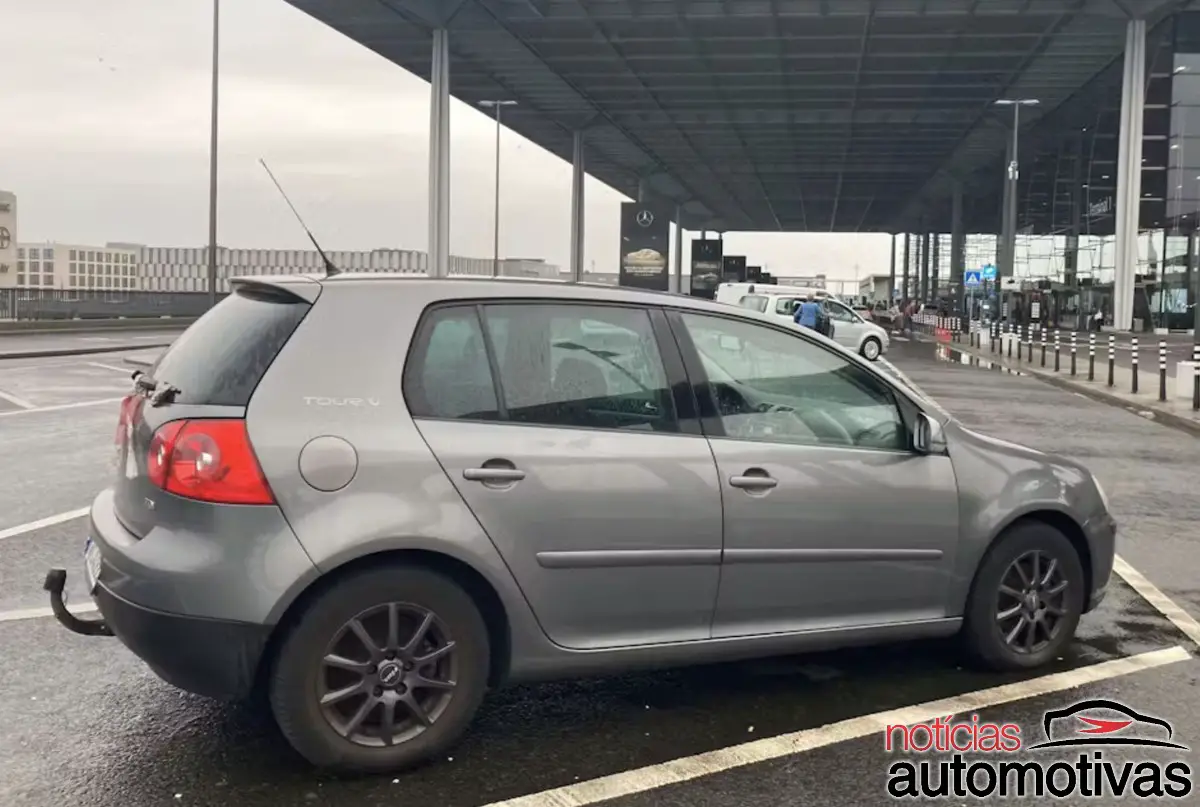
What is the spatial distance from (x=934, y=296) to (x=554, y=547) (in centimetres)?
8881

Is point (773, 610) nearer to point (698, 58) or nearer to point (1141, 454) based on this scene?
point (1141, 454)

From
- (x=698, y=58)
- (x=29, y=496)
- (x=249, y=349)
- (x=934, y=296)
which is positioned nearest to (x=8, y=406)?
(x=29, y=496)

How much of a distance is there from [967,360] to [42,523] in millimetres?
27840

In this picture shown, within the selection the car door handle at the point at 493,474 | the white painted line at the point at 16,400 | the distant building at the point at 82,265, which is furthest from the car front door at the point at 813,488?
the distant building at the point at 82,265

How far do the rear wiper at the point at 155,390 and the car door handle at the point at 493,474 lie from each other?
3.37 feet

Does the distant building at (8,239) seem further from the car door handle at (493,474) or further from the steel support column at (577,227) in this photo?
the car door handle at (493,474)

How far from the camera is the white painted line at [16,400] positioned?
1474 cm

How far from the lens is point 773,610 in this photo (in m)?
4.27

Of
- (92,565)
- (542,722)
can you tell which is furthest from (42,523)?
(542,722)

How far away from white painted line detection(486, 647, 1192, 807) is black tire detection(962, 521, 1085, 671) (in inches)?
4.9

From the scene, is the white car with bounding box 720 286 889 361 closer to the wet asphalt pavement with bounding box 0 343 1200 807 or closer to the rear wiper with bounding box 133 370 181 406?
the wet asphalt pavement with bounding box 0 343 1200 807

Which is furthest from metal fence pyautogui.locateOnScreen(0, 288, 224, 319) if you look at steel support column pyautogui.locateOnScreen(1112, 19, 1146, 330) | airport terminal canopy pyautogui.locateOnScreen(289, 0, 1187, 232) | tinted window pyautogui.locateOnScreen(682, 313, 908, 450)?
tinted window pyautogui.locateOnScreen(682, 313, 908, 450)

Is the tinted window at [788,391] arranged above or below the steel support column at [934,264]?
below

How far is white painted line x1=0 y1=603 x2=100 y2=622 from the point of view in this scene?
534 cm
